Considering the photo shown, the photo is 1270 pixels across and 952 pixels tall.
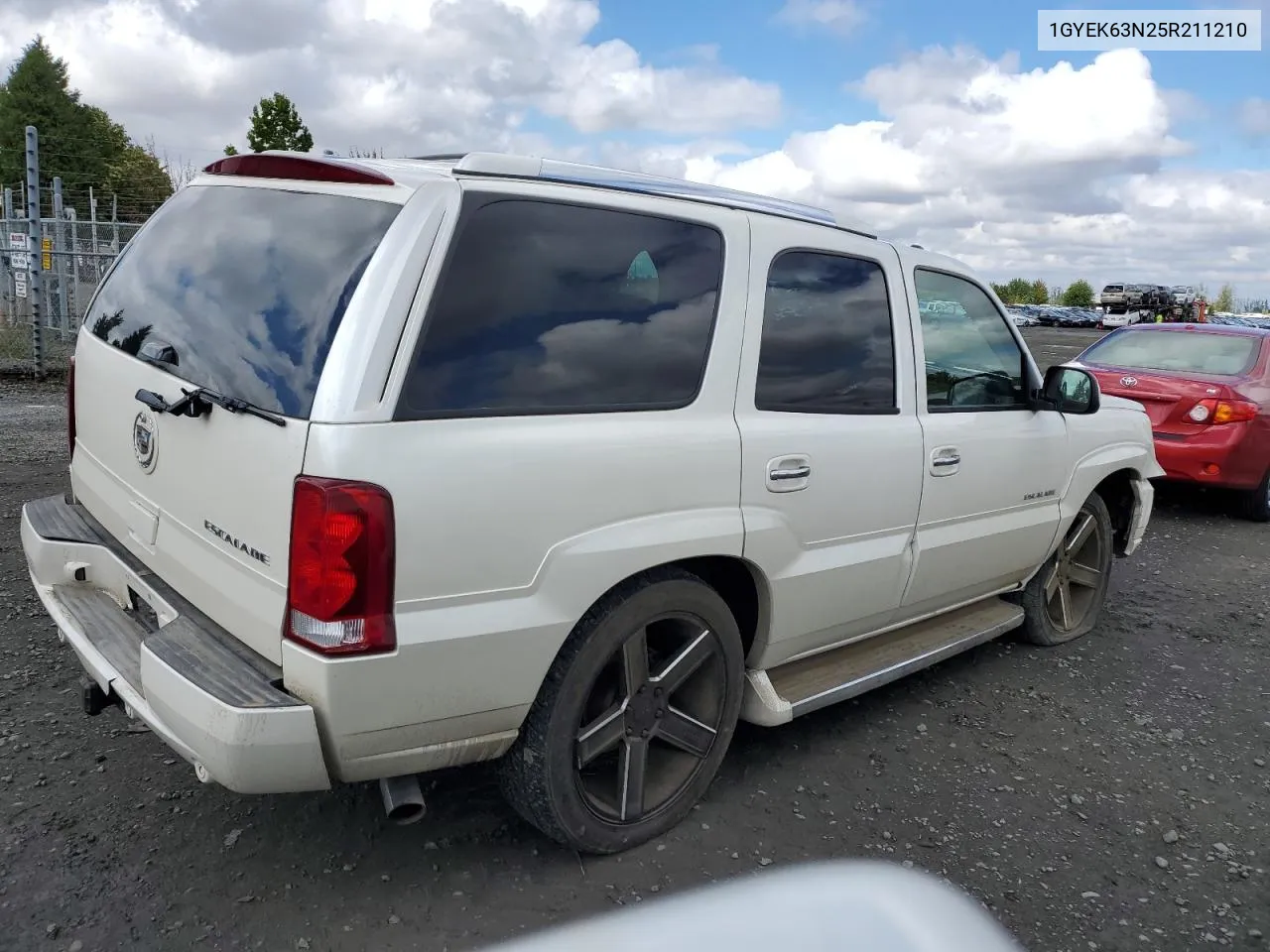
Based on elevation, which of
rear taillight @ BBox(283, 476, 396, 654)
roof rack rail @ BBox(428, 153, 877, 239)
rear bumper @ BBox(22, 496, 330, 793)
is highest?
roof rack rail @ BBox(428, 153, 877, 239)

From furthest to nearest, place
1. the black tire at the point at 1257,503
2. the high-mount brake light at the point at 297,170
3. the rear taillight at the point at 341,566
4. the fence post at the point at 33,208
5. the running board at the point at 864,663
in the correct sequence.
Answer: the fence post at the point at 33,208 < the black tire at the point at 1257,503 < the running board at the point at 864,663 < the high-mount brake light at the point at 297,170 < the rear taillight at the point at 341,566

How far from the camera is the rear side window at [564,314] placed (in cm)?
255

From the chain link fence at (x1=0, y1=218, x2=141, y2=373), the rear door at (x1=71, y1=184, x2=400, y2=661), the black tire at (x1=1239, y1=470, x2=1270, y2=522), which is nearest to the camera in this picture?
the rear door at (x1=71, y1=184, x2=400, y2=661)

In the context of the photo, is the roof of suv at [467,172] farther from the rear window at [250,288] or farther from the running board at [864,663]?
the running board at [864,663]

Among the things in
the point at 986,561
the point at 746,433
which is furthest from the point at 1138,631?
the point at 746,433

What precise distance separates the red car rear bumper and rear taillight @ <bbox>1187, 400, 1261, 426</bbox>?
0.18 feet

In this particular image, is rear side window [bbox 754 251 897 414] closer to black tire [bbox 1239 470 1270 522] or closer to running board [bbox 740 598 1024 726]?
running board [bbox 740 598 1024 726]

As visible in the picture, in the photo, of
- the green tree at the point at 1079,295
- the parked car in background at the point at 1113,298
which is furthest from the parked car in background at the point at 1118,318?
the green tree at the point at 1079,295

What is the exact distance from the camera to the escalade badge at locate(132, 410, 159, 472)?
2.93 meters

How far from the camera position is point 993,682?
186 inches

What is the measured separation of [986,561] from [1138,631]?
6.01 ft

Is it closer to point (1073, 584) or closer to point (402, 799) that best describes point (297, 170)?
point (402, 799)

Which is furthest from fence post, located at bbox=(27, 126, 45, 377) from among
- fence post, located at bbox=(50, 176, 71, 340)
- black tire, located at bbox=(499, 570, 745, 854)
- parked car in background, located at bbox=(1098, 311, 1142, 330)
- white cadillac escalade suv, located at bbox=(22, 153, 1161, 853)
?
parked car in background, located at bbox=(1098, 311, 1142, 330)

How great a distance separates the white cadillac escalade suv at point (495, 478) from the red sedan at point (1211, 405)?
204 inches
